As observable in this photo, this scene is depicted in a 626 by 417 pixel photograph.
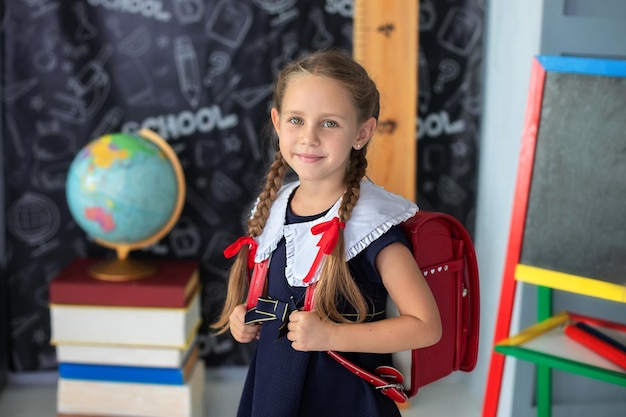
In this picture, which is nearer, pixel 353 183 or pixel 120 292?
pixel 353 183

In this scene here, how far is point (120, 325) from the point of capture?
265 centimetres

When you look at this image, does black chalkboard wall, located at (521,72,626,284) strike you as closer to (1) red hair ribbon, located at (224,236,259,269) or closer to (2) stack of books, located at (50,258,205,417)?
(1) red hair ribbon, located at (224,236,259,269)

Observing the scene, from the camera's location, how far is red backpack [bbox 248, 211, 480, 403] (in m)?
1.39

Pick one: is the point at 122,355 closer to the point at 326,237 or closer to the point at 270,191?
the point at 270,191

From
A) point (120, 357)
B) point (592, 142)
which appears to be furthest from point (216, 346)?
point (592, 142)

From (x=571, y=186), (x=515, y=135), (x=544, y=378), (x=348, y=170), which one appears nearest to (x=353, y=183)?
(x=348, y=170)

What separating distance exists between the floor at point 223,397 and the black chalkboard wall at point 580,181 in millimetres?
1108

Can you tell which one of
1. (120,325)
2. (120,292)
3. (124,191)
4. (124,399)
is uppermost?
(124,191)

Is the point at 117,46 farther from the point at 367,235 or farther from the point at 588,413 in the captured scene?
the point at 588,413

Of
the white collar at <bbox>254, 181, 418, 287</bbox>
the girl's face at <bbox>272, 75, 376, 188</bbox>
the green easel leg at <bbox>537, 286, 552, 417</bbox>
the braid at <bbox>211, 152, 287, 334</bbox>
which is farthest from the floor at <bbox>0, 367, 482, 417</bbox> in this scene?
the girl's face at <bbox>272, 75, 376, 188</bbox>

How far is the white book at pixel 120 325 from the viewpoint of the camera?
264cm

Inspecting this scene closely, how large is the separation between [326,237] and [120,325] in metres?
1.53

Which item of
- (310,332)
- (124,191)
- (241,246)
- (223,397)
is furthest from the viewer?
(223,397)

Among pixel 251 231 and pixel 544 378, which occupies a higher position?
pixel 251 231
